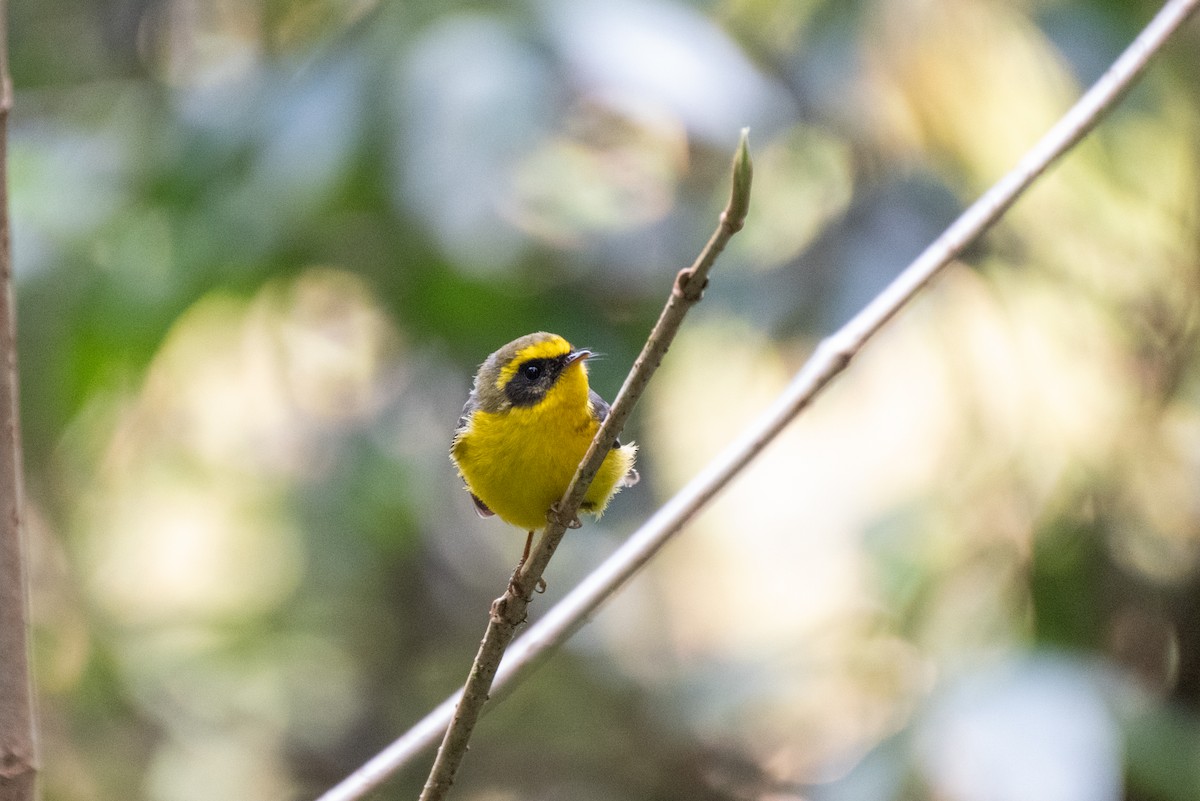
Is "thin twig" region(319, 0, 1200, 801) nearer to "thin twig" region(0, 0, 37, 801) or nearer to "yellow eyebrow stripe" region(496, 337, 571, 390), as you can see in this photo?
"thin twig" region(0, 0, 37, 801)

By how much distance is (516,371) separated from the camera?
2.53 m

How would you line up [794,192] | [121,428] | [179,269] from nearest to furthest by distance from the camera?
[179,269], [794,192], [121,428]

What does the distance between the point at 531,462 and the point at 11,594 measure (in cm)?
112

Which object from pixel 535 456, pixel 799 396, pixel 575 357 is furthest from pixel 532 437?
pixel 799 396

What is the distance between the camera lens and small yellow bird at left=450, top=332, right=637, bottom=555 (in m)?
2.29

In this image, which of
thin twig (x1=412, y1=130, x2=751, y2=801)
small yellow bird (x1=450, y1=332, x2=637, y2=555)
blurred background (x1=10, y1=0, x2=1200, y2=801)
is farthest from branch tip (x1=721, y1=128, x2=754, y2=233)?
blurred background (x1=10, y1=0, x2=1200, y2=801)

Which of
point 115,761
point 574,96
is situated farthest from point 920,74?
point 115,761

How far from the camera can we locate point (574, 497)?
4.81 ft

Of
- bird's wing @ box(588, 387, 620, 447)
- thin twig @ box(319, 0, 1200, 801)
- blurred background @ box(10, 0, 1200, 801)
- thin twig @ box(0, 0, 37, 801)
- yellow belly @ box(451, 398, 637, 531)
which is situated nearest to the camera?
thin twig @ box(0, 0, 37, 801)

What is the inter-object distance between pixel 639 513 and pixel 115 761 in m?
2.44

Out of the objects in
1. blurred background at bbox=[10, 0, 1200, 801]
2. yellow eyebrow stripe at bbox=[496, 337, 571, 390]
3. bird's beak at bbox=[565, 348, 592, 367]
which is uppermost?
blurred background at bbox=[10, 0, 1200, 801]

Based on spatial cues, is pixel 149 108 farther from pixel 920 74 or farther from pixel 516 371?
pixel 920 74

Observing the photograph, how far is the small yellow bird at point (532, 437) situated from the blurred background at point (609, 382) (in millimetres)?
748

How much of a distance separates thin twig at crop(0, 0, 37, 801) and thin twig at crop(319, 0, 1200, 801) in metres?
0.42
